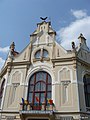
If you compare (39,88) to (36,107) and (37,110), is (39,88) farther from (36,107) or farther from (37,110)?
(37,110)

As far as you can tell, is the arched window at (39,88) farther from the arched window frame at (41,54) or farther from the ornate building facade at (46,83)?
the arched window frame at (41,54)

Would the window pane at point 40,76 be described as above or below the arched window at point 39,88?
above

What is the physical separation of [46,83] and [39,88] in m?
0.95

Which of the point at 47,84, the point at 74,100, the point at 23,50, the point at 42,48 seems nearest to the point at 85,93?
the point at 74,100

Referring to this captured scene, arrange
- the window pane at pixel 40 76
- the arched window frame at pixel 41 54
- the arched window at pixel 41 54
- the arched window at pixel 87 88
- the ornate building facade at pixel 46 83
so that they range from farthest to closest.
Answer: the arched window at pixel 41 54 < the arched window frame at pixel 41 54 < the window pane at pixel 40 76 < the arched window at pixel 87 88 < the ornate building facade at pixel 46 83

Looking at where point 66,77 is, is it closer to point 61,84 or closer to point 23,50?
point 61,84

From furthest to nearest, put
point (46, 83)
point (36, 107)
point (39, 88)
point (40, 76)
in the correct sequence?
1. point (40, 76)
2. point (46, 83)
3. point (39, 88)
4. point (36, 107)

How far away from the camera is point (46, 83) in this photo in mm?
16828

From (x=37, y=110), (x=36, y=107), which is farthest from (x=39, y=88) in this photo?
(x=37, y=110)

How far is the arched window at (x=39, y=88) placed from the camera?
631 inches

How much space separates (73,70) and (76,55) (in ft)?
6.09

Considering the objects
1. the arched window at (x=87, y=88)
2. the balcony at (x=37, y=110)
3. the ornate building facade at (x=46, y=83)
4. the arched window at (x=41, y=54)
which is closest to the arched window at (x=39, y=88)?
the ornate building facade at (x=46, y=83)

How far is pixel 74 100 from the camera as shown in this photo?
1498 centimetres

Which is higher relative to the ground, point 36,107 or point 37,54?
point 37,54
